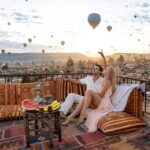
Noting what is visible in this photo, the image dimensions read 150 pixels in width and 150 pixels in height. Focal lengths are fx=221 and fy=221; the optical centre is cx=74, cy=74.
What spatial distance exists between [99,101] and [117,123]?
0.56 m

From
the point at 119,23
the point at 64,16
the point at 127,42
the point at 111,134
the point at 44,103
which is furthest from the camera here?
the point at 127,42

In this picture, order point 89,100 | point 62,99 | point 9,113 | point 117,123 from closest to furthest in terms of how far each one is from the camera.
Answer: point 117,123 → point 89,100 → point 9,113 → point 62,99

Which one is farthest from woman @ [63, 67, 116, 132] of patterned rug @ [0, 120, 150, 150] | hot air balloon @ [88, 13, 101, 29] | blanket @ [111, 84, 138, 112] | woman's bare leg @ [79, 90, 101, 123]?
hot air balloon @ [88, 13, 101, 29]

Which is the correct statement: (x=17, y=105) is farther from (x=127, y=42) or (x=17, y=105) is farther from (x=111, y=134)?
(x=127, y=42)

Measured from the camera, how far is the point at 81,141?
3.02 meters

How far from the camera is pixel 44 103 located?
299cm

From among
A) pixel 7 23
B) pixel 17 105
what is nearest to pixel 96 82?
pixel 17 105

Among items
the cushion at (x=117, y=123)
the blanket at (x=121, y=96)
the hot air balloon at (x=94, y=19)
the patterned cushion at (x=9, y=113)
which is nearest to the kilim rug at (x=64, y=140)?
the cushion at (x=117, y=123)

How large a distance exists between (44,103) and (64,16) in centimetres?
573

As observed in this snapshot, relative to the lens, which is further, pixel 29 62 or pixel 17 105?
pixel 29 62

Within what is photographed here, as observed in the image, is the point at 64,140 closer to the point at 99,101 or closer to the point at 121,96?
A: the point at 99,101

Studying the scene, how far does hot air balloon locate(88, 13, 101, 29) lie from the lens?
8578mm

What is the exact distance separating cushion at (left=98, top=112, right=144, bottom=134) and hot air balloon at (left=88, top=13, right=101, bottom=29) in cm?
576

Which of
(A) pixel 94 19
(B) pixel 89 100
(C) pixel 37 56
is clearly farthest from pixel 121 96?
(C) pixel 37 56
